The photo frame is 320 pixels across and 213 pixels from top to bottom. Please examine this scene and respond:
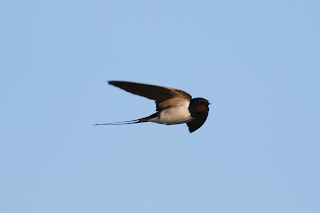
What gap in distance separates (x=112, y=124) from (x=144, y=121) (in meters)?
1.29

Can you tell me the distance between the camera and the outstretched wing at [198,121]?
13.3m

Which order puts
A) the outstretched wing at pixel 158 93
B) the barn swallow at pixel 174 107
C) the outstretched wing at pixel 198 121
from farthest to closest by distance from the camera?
the outstretched wing at pixel 198 121 < the barn swallow at pixel 174 107 < the outstretched wing at pixel 158 93

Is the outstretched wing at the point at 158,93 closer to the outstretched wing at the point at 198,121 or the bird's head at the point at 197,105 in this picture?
the bird's head at the point at 197,105

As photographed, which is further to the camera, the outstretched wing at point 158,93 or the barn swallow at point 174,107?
the barn swallow at point 174,107

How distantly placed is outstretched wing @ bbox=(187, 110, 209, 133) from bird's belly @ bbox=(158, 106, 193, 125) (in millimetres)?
905

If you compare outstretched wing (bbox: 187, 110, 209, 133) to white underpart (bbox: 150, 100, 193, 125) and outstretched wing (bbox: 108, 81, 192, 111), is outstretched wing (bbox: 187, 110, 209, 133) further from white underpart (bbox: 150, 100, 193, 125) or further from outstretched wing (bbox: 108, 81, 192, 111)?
outstretched wing (bbox: 108, 81, 192, 111)

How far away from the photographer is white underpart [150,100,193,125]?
483 inches

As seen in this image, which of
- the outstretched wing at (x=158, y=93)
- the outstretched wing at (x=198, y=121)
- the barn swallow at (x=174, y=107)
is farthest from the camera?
the outstretched wing at (x=198, y=121)

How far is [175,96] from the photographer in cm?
1203

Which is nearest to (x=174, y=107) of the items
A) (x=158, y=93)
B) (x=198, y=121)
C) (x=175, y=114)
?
(x=175, y=114)

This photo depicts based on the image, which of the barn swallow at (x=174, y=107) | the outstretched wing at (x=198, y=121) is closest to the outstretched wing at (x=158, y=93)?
the barn swallow at (x=174, y=107)

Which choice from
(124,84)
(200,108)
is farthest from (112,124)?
(200,108)

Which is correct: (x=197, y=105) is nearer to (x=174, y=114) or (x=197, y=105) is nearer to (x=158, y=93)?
(x=174, y=114)

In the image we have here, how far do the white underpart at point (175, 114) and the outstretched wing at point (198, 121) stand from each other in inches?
35.6
